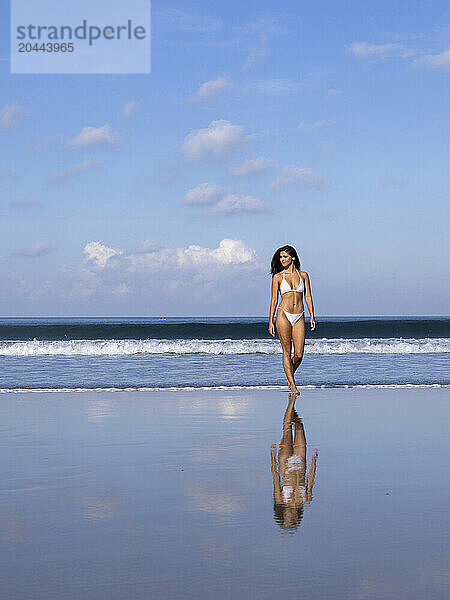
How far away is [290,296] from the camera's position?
1059 centimetres

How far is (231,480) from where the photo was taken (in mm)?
4703

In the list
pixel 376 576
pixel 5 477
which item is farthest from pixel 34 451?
pixel 376 576

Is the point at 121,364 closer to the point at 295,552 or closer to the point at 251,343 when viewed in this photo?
the point at 251,343

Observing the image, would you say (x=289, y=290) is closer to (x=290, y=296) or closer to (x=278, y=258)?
(x=290, y=296)

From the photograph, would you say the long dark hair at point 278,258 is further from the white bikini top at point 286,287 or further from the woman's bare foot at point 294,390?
the woman's bare foot at point 294,390

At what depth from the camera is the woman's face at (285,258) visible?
10500 millimetres

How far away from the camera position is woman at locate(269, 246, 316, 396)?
34.6 feet

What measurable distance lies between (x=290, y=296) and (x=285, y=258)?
549 mm

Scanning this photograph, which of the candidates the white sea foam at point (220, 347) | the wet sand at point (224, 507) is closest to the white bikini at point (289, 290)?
the wet sand at point (224, 507)

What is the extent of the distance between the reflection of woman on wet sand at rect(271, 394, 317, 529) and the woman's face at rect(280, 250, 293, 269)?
3.96 m

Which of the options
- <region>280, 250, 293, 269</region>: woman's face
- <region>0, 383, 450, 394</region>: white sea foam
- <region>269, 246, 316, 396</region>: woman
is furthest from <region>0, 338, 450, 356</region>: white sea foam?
<region>280, 250, 293, 269</region>: woman's face

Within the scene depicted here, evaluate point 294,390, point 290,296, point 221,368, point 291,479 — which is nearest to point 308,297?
point 290,296

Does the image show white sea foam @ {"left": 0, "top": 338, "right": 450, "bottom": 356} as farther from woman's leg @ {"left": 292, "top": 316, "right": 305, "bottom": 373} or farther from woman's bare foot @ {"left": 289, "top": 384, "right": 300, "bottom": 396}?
woman's bare foot @ {"left": 289, "top": 384, "right": 300, "bottom": 396}

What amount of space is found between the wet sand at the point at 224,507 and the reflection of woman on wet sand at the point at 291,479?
0.05 ft
